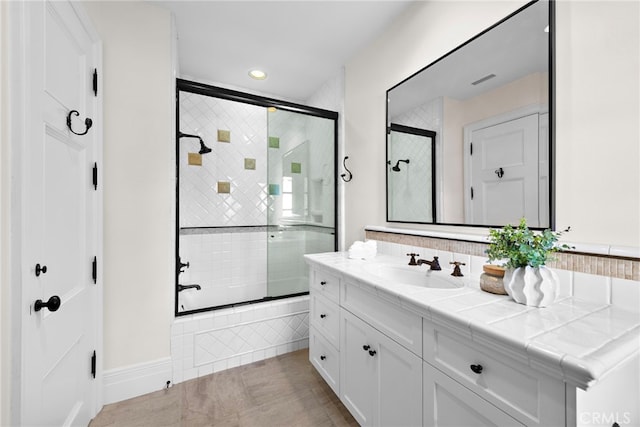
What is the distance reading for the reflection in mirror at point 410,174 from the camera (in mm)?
1649

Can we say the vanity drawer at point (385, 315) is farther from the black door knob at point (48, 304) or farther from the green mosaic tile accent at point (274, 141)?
the green mosaic tile accent at point (274, 141)

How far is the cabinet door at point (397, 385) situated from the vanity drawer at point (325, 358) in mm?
365

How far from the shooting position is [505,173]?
4.11 ft

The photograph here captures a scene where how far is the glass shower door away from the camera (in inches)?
93.4

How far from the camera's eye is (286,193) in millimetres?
2430

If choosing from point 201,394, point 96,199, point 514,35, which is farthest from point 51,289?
point 514,35

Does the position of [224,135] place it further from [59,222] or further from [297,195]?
[59,222]

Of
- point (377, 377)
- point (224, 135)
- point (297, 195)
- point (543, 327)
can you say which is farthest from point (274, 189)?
point (543, 327)

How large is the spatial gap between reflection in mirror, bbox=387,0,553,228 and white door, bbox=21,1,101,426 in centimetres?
181

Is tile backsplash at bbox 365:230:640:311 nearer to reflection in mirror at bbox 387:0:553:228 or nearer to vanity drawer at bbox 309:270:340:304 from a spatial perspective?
reflection in mirror at bbox 387:0:553:228

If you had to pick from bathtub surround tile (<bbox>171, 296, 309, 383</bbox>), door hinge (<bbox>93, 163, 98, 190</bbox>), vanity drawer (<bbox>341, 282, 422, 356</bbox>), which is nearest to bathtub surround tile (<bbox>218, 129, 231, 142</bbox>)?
door hinge (<bbox>93, 163, 98, 190</bbox>)

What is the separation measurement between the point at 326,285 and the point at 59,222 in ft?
4.36

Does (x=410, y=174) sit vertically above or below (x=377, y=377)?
above

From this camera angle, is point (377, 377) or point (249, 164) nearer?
point (377, 377)
